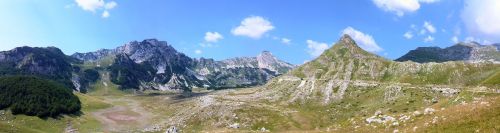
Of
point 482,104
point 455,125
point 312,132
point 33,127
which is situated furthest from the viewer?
point 33,127

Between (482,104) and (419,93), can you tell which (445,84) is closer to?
(419,93)

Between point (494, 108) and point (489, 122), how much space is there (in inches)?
135

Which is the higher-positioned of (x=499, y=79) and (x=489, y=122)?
(x=499, y=79)

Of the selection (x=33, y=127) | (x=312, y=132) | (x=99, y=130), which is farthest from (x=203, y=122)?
(x=312, y=132)

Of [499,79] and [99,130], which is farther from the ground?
[499,79]

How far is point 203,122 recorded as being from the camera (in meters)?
165

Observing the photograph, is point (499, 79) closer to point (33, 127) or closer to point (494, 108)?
point (494, 108)

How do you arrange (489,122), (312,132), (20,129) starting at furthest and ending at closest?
(20,129) < (312,132) < (489,122)

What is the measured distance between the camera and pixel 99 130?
16462cm

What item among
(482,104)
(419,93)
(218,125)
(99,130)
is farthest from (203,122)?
Answer: (482,104)

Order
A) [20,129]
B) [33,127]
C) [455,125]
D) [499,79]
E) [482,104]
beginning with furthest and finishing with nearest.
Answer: [33,127]
[20,129]
[499,79]
[482,104]
[455,125]

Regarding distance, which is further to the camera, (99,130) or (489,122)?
(99,130)

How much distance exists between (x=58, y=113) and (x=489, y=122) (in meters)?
174

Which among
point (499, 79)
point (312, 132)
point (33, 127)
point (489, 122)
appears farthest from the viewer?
point (33, 127)
